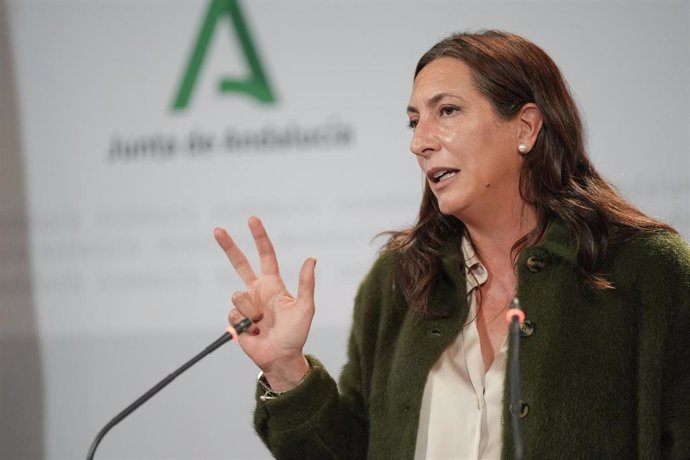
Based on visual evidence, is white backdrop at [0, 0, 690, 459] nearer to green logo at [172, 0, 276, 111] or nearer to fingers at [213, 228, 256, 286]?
green logo at [172, 0, 276, 111]

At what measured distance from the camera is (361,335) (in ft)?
7.65

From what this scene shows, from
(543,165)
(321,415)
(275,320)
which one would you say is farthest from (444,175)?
(321,415)

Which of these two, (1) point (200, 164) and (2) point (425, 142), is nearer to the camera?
(2) point (425, 142)

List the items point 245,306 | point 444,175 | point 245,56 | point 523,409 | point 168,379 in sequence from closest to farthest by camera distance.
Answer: point 168,379 < point 523,409 < point 245,306 < point 444,175 < point 245,56

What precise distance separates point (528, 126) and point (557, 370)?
2.07 feet

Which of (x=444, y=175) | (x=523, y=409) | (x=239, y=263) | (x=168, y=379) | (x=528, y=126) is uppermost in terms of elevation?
(x=528, y=126)

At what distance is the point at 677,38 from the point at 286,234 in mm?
1718

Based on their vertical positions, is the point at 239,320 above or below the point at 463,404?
above

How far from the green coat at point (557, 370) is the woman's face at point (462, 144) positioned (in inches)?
6.8

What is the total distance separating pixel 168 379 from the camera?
1.75 meters

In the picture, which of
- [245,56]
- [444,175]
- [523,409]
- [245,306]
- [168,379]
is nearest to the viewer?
[168,379]

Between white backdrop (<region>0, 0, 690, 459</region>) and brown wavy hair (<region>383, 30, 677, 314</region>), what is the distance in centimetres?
128

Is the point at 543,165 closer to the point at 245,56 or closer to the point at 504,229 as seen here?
the point at 504,229

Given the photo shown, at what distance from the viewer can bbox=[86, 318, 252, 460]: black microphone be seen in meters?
1.71
